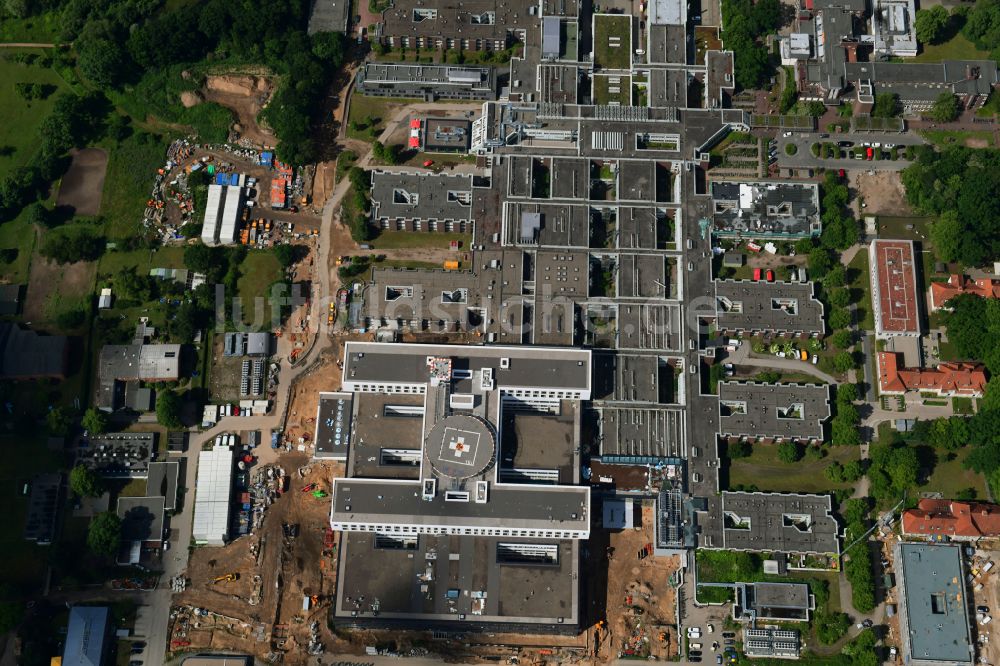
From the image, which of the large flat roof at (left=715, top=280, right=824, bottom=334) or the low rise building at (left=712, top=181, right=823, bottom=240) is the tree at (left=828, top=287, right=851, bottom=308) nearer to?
the large flat roof at (left=715, top=280, right=824, bottom=334)

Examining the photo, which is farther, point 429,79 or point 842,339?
point 429,79

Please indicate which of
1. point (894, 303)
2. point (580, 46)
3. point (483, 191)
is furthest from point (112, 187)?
point (894, 303)

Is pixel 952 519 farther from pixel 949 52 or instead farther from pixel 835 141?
pixel 949 52

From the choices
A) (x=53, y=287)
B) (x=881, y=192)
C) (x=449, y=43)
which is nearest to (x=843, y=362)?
(x=881, y=192)

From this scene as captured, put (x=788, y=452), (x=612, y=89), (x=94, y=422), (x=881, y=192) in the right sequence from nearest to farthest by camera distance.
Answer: (x=788, y=452) → (x=94, y=422) → (x=881, y=192) → (x=612, y=89)

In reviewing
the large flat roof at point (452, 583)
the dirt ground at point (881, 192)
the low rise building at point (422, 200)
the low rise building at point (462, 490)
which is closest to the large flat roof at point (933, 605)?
the low rise building at point (462, 490)

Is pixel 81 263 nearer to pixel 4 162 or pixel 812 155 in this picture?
pixel 4 162
